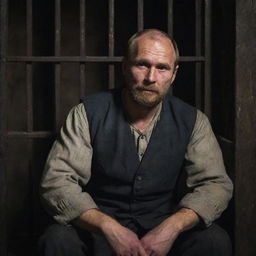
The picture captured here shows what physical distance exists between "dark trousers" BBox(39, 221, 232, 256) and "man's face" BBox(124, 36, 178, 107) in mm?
630

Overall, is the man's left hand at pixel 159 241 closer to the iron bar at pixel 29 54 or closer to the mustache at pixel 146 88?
the mustache at pixel 146 88

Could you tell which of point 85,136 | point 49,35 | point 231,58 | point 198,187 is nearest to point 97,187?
point 85,136

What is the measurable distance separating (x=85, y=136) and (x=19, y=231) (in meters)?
1.43

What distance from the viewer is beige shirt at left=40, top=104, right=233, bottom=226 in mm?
1955

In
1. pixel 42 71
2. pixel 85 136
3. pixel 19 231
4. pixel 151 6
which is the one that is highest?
pixel 151 6

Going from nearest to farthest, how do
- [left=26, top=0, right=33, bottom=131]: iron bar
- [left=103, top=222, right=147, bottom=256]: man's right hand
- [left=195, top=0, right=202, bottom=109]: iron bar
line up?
[left=103, top=222, right=147, bottom=256]: man's right hand → [left=26, top=0, right=33, bottom=131]: iron bar → [left=195, top=0, right=202, bottom=109]: iron bar

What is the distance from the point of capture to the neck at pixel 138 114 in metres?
2.20

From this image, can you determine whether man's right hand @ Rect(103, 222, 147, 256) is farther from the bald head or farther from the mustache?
the bald head

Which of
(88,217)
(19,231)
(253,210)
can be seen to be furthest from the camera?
(19,231)

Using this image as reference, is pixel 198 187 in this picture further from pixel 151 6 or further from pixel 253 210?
pixel 151 6

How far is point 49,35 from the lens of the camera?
3234 mm

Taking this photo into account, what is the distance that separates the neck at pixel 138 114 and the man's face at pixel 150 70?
0.06m

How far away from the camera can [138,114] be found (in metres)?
2.21

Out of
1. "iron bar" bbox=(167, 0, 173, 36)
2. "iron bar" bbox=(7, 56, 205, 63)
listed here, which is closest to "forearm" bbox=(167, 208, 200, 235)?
"iron bar" bbox=(7, 56, 205, 63)
